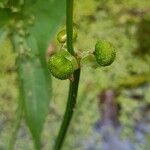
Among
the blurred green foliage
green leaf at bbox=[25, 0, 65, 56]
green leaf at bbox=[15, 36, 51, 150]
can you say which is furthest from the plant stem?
the blurred green foliage

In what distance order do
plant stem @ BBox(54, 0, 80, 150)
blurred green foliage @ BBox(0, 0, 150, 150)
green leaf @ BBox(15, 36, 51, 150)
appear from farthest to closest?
blurred green foliage @ BBox(0, 0, 150, 150), green leaf @ BBox(15, 36, 51, 150), plant stem @ BBox(54, 0, 80, 150)

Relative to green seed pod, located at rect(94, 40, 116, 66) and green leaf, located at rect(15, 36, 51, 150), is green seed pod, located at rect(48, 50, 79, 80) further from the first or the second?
green leaf, located at rect(15, 36, 51, 150)

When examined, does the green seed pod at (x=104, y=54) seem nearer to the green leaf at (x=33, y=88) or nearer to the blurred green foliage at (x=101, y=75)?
the green leaf at (x=33, y=88)

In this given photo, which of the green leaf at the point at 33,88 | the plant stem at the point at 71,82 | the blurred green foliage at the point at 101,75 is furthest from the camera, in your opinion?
the blurred green foliage at the point at 101,75

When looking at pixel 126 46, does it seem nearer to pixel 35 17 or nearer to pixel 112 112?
pixel 112 112

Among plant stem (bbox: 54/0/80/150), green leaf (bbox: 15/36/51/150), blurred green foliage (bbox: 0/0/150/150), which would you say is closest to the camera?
plant stem (bbox: 54/0/80/150)

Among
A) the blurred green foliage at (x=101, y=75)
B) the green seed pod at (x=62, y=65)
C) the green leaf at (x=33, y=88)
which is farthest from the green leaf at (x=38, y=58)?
the green seed pod at (x=62, y=65)
